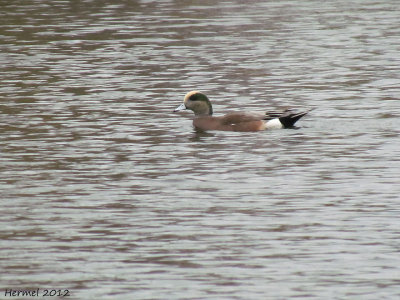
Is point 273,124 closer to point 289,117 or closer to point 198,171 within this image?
point 289,117

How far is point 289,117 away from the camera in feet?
56.7

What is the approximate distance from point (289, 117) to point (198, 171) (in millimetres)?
3400

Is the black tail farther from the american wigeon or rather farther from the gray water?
the gray water

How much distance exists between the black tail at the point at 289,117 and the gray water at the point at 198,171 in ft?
0.37

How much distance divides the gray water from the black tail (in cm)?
11

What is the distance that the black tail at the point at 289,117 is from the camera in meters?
17.3

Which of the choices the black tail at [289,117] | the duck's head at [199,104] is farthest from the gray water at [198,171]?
the duck's head at [199,104]

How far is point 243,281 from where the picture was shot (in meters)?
9.50

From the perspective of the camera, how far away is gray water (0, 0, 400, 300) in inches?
385

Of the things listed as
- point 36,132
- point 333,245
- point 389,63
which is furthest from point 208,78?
point 333,245

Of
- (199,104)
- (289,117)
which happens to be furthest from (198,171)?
(199,104)

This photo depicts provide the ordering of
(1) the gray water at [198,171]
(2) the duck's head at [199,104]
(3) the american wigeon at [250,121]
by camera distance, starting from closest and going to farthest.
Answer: (1) the gray water at [198,171], (3) the american wigeon at [250,121], (2) the duck's head at [199,104]

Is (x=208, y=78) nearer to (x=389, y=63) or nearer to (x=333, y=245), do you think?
(x=389, y=63)

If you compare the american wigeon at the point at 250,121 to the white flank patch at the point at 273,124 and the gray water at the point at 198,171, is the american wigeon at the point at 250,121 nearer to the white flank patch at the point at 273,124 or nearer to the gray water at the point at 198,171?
the white flank patch at the point at 273,124
